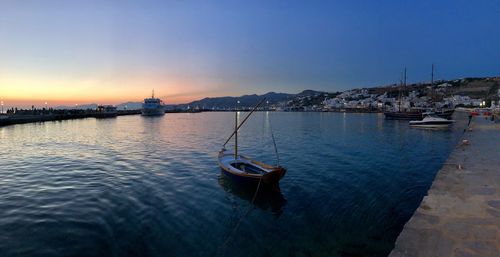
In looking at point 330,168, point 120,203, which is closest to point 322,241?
point 120,203

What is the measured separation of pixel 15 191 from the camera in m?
16.8

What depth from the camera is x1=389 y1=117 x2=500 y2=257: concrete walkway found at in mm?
7504

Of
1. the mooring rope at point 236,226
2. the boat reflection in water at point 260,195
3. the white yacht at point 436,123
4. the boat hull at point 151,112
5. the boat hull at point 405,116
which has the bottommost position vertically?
the mooring rope at point 236,226

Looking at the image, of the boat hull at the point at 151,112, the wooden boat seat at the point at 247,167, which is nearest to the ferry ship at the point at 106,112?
the boat hull at the point at 151,112

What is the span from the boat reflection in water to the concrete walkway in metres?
5.96

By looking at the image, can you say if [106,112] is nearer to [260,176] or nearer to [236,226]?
[260,176]

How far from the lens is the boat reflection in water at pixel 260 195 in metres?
14.2

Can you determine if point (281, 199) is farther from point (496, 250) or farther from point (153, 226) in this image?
point (496, 250)

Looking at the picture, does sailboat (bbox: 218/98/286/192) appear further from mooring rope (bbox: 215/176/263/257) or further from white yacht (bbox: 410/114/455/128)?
white yacht (bbox: 410/114/455/128)

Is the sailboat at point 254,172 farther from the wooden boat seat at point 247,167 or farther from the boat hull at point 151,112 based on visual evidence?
the boat hull at point 151,112

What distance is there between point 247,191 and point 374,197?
6.65 m

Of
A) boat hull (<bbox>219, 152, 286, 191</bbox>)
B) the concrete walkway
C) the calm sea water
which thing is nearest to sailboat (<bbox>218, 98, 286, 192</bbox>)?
boat hull (<bbox>219, 152, 286, 191</bbox>)

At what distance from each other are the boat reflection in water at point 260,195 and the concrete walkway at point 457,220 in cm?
596

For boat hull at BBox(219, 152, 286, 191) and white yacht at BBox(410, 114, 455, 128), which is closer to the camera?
boat hull at BBox(219, 152, 286, 191)
